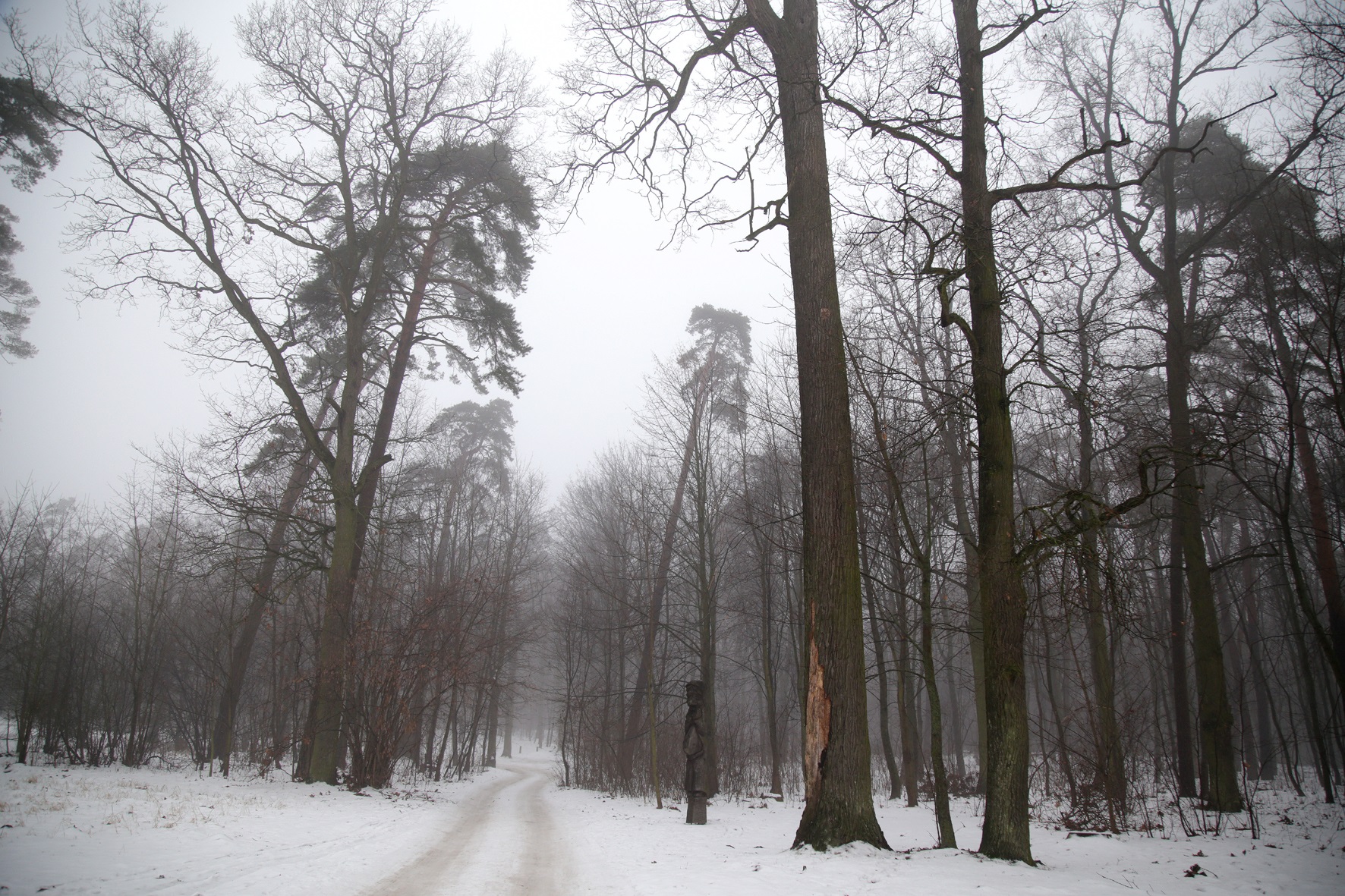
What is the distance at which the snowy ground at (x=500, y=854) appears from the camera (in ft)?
15.7

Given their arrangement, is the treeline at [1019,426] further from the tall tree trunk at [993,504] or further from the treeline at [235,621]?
the treeline at [235,621]

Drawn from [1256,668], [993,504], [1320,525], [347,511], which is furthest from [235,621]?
[1256,668]

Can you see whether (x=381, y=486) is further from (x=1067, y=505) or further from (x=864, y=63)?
(x=1067, y=505)

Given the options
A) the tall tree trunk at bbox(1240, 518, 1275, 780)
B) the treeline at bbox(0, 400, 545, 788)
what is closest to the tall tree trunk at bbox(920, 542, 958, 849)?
the treeline at bbox(0, 400, 545, 788)

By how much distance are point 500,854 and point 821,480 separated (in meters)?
5.59

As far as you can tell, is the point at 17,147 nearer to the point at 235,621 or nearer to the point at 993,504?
the point at 235,621

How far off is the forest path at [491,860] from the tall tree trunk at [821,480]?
2556 mm

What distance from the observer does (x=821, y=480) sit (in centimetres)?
636

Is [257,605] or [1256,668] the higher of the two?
[257,605]

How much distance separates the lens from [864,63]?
703 cm

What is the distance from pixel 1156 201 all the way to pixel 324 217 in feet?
55.4

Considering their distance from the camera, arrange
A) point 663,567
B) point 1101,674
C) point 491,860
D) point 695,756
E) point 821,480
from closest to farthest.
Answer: point 821,480 < point 491,860 < point 1101,674 < point 695,756 < point 663,567

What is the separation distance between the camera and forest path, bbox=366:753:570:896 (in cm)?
537

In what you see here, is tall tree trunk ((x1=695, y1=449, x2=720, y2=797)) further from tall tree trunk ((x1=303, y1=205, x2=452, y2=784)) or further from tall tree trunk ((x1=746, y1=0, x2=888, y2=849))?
tall tree trunk ((x1=746, y1=0, x2=888, y2=849))
